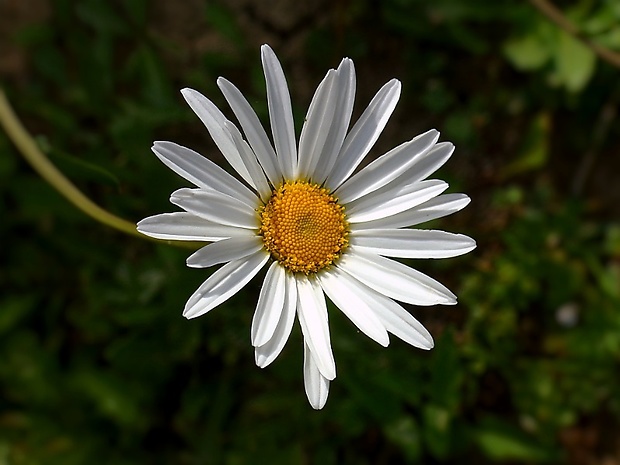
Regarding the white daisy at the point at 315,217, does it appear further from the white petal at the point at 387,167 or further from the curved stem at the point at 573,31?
the curved stem at the point at 573,31

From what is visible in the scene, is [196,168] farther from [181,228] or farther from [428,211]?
[428,211]

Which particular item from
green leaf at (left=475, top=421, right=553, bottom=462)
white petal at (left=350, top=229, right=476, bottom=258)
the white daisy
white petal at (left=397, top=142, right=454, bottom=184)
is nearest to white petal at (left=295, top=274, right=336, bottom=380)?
the white daisy

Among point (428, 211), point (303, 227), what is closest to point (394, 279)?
point (428, 211)

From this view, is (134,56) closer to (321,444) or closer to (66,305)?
(66,305)

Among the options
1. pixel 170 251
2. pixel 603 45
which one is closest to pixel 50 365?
pixel 170 251

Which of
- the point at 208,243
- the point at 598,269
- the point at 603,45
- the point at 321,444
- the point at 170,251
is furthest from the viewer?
the point at 598,269

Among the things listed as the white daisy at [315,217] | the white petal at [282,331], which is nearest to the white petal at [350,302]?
the white daisy at [315,217]
